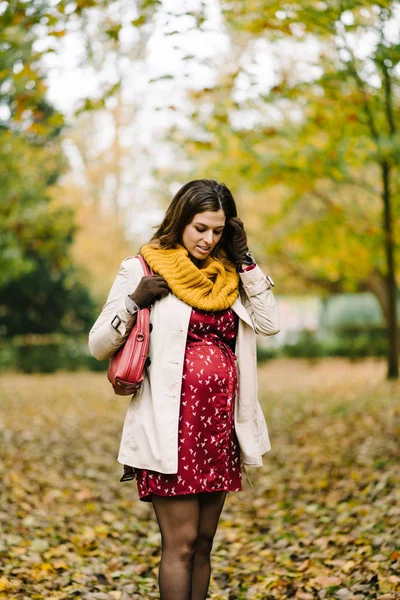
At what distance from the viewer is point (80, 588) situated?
14.8ft

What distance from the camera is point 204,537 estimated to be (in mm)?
3469

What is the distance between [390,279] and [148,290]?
1132cm

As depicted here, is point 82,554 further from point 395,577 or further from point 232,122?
point 232,122

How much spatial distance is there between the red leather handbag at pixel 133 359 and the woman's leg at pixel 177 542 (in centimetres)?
53

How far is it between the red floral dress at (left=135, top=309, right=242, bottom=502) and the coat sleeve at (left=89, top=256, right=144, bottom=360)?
1.00 feet

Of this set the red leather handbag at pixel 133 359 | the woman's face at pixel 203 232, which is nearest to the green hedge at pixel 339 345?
the woman's face at pixel 203 232

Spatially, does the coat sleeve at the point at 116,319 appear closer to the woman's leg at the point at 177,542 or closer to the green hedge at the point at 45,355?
the woman's leg at the point at 177,542

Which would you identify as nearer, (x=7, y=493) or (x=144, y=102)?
(x=7, y=493)

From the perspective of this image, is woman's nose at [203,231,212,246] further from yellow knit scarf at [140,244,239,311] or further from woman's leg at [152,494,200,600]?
woman's leg at [152,494,200,600]

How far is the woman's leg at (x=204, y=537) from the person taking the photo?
343 cm

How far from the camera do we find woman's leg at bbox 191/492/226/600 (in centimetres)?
343

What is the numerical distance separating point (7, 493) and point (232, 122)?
778 cm

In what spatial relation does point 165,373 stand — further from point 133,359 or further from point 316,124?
point 316,124

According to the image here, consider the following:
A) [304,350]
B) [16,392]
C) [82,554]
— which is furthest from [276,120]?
[304,350]
